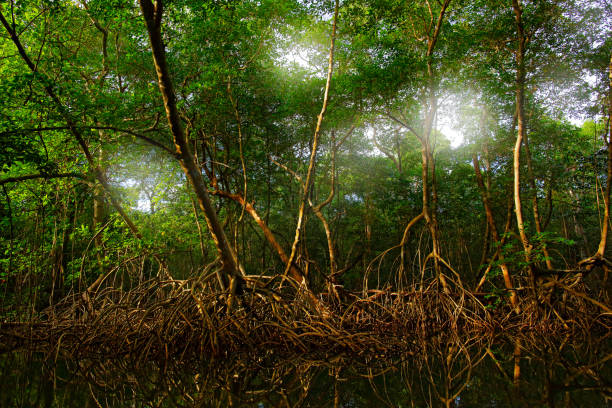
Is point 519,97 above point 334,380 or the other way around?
above

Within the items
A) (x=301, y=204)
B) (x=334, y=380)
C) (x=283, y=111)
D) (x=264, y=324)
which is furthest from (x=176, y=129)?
(x=283, y=111)

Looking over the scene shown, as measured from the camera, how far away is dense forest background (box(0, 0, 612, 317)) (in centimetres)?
522

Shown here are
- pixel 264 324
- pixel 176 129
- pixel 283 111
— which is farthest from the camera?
pixel 283 111

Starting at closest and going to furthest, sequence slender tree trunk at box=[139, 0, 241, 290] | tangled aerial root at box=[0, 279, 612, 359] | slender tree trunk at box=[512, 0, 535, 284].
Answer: slender tree trunk at box=[139, 0, 241, 290], tangled aerial root at box=[0, 279, 612, 359], slender tree trunk at box=[512, 0, 535, 284]

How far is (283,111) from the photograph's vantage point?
8.23m

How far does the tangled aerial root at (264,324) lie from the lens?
4.09 metres

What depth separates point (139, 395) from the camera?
8.12 feet

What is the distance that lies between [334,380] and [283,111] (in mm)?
6607

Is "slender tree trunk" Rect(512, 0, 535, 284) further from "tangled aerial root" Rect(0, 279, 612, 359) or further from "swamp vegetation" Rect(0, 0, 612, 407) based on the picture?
"tangled aerial root" Rect(0, 279, 612, 359)

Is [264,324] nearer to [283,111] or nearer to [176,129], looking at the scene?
[176,129]

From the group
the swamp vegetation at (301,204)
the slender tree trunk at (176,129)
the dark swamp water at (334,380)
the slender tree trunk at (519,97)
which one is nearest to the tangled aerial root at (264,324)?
the swamp vegetation at (301,204)

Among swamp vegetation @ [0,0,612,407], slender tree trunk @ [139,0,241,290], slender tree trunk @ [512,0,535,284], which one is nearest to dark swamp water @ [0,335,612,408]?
swamp vegetation @ [0,0,612,407]

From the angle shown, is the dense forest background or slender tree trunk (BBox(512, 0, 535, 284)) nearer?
the dense forest background

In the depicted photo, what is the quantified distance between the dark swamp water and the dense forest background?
135 centimetres
